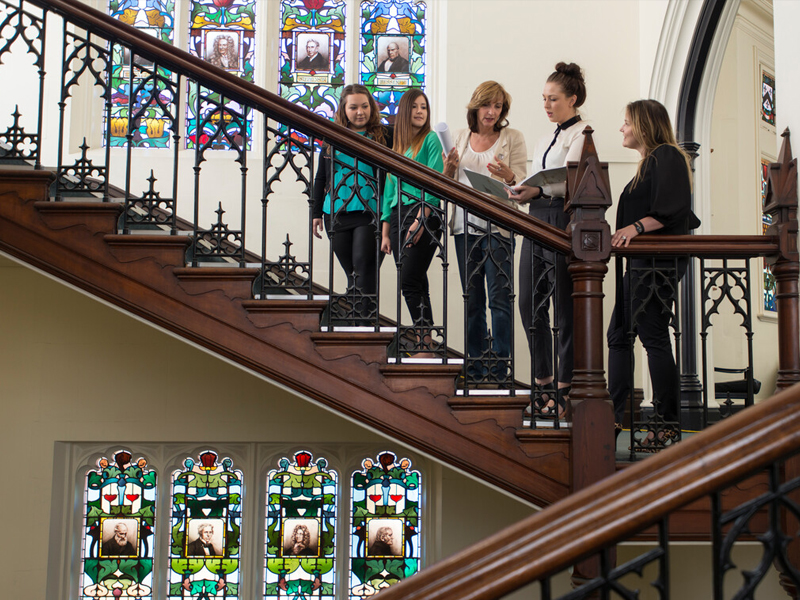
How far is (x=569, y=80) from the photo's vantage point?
380 cm

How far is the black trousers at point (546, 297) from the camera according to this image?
3.40m

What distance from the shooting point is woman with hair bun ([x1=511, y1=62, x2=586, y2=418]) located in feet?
11.2

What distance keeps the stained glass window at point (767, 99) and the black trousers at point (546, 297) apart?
17.5 ft

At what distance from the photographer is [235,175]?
6059mm

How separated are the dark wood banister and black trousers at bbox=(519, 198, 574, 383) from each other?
17cm

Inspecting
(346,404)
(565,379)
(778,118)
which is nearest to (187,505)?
(346,404)

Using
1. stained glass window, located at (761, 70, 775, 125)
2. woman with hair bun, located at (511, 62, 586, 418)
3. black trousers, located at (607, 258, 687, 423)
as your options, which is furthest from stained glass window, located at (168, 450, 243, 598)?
stained glass window, located at (761, 70, 775, 125)

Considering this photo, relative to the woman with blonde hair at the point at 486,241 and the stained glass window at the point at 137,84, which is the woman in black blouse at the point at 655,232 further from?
the stained glass window at the point at 137,84

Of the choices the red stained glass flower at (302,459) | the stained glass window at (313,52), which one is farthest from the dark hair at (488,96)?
the red stained glass flower at (302,459)

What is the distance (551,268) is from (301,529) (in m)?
3.28

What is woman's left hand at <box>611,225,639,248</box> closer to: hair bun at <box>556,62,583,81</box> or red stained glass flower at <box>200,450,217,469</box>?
hair bun at <box>556,62,583,81</box>

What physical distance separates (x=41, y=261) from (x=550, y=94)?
2486mm

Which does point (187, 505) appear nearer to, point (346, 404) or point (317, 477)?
point (317, 477)

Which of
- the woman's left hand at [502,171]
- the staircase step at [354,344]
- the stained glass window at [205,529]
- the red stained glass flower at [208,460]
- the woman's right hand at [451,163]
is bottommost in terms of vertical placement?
the stained glass window at [205,529]
